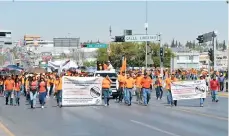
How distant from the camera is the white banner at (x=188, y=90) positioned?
954 inches

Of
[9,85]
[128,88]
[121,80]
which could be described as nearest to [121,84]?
[121,80]

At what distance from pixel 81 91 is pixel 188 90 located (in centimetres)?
543

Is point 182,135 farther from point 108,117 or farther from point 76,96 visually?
point 76,96

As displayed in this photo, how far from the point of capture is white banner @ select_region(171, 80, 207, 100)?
24.2 meters

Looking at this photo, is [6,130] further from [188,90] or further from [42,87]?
[188,90]

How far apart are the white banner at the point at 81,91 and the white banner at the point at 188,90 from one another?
378cm

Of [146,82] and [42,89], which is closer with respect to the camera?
[42,89]

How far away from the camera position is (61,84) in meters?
24.2

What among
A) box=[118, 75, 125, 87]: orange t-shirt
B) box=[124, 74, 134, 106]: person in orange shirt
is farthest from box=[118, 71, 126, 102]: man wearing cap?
box=[124, 74, 134, 106]: person in orange shirt

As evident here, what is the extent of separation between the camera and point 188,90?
24812 mm

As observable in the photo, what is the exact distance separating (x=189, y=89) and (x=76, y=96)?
5.74 m

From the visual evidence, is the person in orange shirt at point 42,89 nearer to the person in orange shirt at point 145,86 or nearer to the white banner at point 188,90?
the person in orange shirt at point 145,86

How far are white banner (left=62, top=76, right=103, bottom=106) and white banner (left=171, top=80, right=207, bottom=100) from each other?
3777 mm

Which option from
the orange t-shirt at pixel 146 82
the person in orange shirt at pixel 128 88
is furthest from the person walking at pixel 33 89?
the orange t-shirt at pixel 146 82
